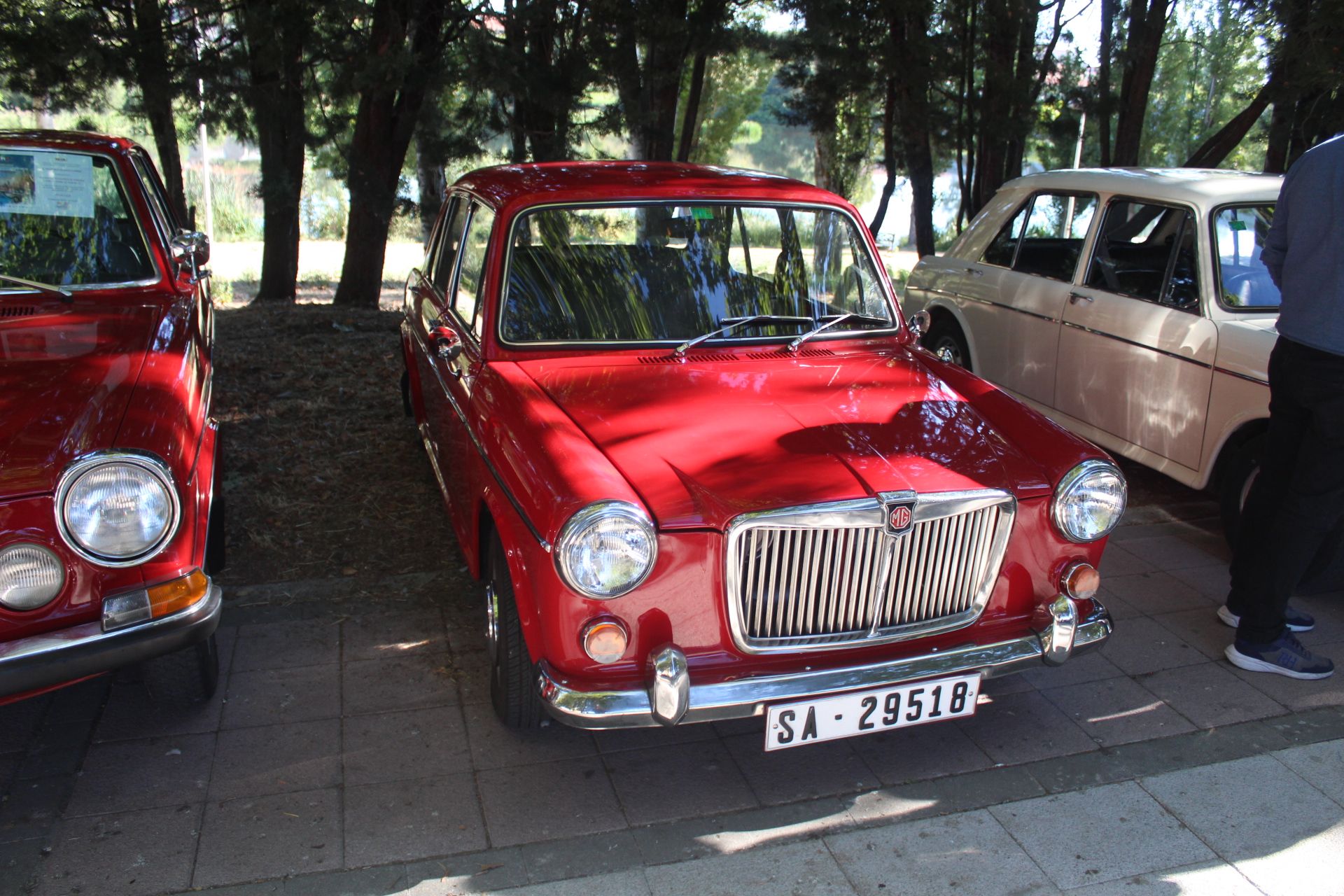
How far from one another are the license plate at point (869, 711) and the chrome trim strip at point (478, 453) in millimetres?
812

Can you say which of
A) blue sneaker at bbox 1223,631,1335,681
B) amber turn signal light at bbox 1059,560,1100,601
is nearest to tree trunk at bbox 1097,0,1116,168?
blue sneaker at bbox 1223,631,1335,681

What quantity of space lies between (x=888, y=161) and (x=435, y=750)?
32.7 feet

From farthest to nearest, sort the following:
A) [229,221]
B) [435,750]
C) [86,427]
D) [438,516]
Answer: [229,221]
[438,516]
[435,750]
[86,427]

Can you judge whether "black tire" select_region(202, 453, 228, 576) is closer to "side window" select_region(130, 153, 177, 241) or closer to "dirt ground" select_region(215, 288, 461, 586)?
"dirt ground" select_region(215, 288, 461, 586)

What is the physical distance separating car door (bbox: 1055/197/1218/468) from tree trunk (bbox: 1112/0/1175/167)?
4226mm

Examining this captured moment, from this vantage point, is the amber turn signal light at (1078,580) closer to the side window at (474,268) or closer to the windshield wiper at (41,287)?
the side window at (474,268)

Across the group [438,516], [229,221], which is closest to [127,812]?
[438,516]

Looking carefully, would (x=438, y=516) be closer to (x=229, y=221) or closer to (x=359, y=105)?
(x=359, y=105)

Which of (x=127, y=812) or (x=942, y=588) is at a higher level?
(x=942, y=588)

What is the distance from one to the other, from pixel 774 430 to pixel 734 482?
0.38 metres

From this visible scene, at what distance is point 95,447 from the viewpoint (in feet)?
9.41

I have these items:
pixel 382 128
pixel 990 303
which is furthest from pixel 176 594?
pixel 382 128

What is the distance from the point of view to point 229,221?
2398 centimetres

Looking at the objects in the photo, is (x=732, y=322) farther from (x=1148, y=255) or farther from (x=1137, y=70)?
(x=1137, y=70)
